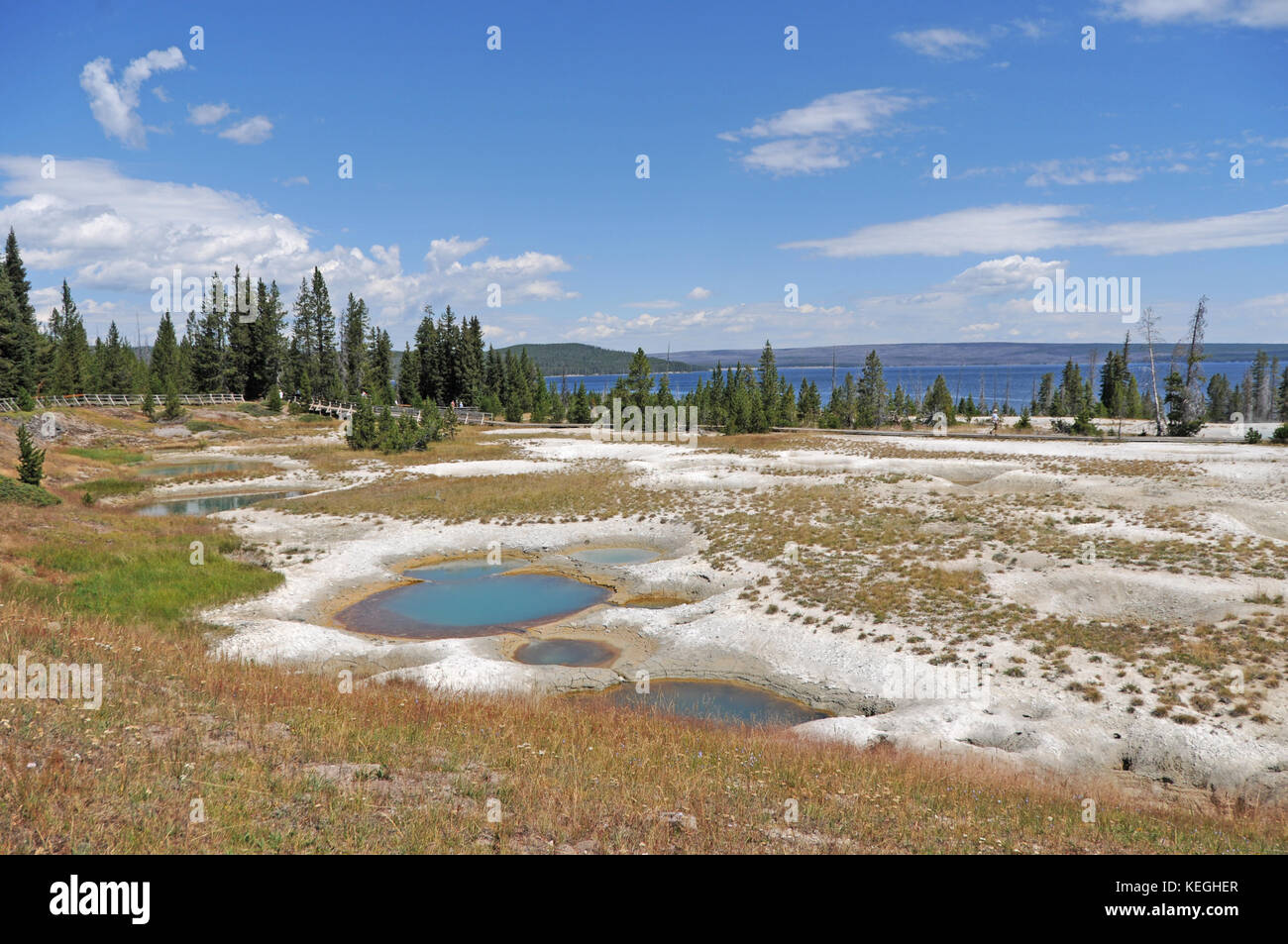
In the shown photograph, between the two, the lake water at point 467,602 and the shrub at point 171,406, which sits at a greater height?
the shrub at point 171,406

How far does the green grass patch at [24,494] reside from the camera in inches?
1240

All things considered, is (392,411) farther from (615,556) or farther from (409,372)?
(615,556)

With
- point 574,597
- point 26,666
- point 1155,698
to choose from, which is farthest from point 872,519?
point 26,666

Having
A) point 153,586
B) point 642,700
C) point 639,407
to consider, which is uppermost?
point 639,407

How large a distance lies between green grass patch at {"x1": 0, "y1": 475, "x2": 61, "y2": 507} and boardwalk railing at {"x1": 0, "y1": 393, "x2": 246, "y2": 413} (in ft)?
148

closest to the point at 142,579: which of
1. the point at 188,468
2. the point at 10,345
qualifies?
the point at 188,468

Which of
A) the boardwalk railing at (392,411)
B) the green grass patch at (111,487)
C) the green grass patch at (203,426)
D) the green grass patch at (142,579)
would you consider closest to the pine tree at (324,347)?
the boardwalk railing at (392,411)

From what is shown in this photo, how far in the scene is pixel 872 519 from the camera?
33688 millimetres

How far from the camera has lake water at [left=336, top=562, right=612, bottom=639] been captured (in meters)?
23.2

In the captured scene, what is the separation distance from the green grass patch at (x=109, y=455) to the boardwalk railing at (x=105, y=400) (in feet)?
37.8

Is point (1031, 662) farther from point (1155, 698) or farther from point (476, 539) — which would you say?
point (476, 539)

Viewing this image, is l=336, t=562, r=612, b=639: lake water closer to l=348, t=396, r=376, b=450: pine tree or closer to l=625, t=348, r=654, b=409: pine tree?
l=348, t=396, r=376, b=450: pine tree

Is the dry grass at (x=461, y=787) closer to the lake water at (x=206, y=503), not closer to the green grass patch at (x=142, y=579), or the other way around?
the green grass patch at (x=142, y=579)

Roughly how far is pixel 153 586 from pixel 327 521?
13.5 meters
